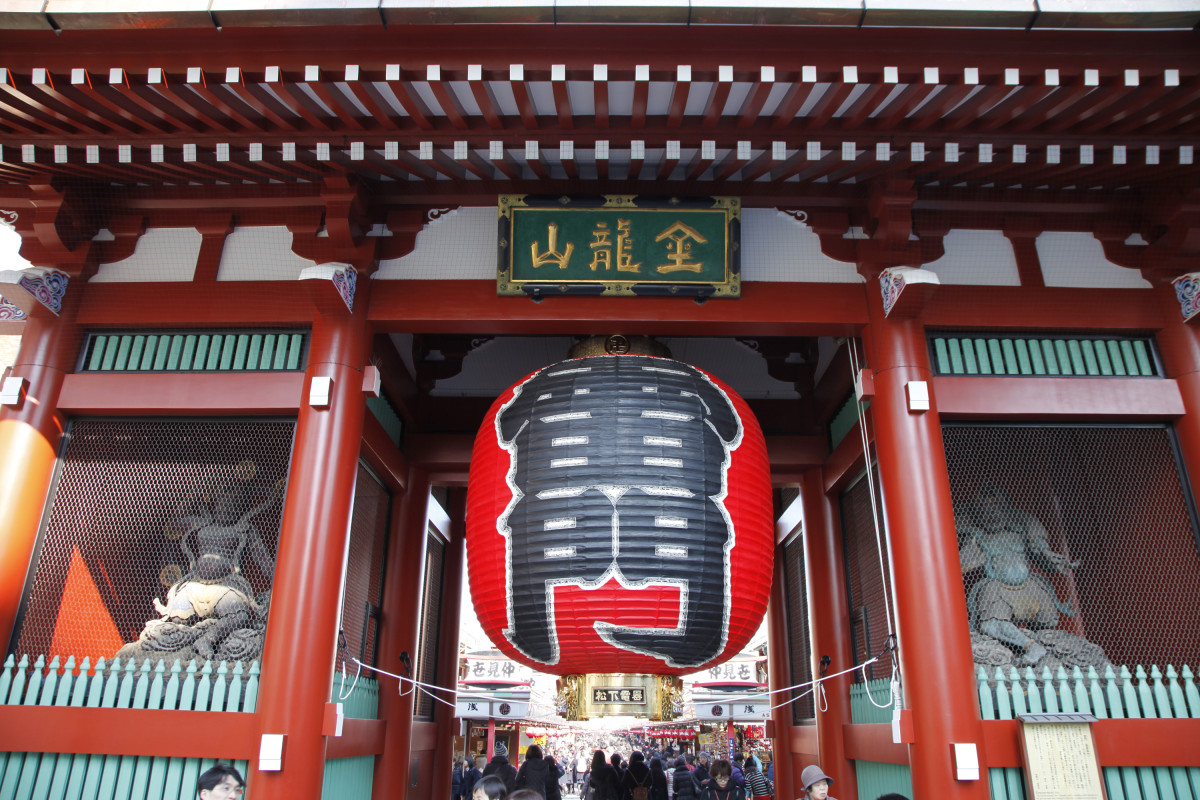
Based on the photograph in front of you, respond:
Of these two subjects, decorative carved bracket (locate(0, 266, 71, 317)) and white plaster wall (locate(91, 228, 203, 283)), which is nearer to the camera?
decorative carved bracket (locate(0, 266, 71, 317))

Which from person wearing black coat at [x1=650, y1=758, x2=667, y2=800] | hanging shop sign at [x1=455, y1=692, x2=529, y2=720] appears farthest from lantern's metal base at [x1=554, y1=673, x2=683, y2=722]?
hanging shop sign at [x1=455, y1=692, x2=529, y2=720]

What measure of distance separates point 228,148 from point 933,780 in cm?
533

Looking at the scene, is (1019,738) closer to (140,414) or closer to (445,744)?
(445,744)

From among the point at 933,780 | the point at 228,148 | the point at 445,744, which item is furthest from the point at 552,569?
the point at 445,744

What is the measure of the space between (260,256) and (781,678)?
6523mm

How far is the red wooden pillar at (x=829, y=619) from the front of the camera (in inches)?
248

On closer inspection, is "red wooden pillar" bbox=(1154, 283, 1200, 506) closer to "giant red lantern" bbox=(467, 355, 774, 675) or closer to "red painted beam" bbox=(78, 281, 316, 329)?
"giant red lantern" bbox=(467, 355, 774, 675)

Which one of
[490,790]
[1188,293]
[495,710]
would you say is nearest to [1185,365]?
[1188,293]

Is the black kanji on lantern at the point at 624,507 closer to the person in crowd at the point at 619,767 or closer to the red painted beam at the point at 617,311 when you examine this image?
the red painted beam at the point at 617,311

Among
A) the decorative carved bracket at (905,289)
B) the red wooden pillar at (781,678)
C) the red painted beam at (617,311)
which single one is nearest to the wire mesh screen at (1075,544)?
the decorative carved bracket at (905,289)

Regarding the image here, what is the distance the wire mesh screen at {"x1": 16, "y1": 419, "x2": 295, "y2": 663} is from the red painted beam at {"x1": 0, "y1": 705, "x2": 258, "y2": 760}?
47 cm

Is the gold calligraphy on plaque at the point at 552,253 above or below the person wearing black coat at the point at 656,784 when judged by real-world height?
above

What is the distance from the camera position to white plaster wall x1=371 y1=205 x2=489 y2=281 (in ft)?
17.7

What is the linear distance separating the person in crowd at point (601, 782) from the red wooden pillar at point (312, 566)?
15.0ft
